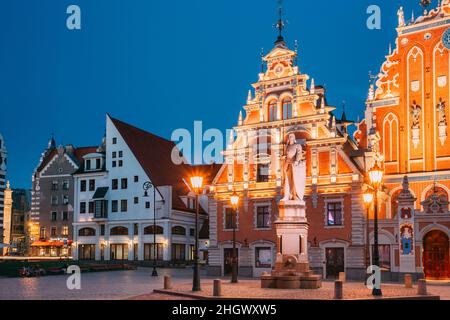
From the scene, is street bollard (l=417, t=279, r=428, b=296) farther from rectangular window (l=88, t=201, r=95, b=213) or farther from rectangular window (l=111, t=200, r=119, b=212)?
rectangular window (l=88, t=201, r=95, b=213)

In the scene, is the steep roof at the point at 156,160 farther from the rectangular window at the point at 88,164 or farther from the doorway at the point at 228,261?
the doorway at the point at 228,261

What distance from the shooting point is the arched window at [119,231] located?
61.4 m

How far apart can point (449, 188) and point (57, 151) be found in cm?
5045

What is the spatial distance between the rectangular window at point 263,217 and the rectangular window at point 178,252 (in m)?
19.1

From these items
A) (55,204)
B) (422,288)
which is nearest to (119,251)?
(55,204)

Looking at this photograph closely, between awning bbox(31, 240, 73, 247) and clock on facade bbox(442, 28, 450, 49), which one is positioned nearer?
clock on facade bbox(442, 28, 450, 49)

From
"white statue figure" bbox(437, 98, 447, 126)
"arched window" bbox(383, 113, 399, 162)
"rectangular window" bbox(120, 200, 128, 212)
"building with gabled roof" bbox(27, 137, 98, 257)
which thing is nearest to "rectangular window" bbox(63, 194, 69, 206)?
"building with gabled roof" bbox(27, 137, 98, 257)

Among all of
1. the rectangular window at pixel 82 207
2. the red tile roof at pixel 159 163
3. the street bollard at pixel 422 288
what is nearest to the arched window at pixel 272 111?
the red tile roof at pixel 159 163

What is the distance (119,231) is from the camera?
61.8 m

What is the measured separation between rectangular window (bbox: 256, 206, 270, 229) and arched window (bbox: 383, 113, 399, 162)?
33.4ft

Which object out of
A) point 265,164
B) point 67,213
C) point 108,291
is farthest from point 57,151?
point 108,291

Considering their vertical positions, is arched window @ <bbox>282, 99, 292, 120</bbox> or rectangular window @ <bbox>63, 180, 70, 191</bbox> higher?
arched window @ <bbox>282, 99, 292, 120</bbox>

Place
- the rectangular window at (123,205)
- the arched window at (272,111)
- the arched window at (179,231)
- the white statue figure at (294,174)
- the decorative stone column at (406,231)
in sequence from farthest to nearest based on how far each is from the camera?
the rectangular window at (123,205) < the arched window at (179,231) < the arched window at (272,111) < the decorative stone column at (406,231) < the white statue figure at (294,174)

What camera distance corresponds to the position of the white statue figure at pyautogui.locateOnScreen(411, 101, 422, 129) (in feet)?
139
